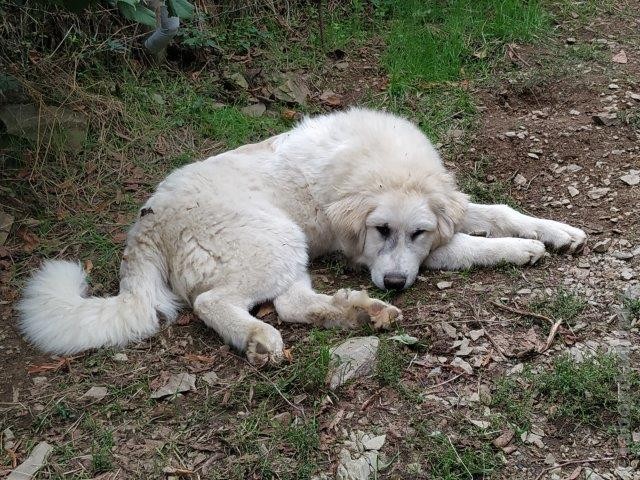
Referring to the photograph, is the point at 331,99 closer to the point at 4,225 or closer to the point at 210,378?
the point at 4,225

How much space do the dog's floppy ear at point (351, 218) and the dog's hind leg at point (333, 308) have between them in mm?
455

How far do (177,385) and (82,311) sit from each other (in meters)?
0.72

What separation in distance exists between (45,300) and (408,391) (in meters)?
2.02

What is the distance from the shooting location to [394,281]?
426 centimetres

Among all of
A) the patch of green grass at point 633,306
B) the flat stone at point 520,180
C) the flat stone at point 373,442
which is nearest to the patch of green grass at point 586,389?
the patch of green grass at point 633,306

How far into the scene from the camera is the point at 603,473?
289 cm

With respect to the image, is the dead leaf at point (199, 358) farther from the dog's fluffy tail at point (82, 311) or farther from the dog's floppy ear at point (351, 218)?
the dog's floppy ear at point (351, 218)

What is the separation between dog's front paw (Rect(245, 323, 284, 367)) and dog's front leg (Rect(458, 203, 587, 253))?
1.51 m

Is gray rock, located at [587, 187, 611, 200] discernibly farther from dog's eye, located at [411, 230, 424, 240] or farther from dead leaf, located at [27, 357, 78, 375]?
dead leaf, located at [27, 357, 78, 375]

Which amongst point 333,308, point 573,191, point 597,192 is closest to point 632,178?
point 597,192

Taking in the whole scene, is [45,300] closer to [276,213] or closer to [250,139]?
[276,213]

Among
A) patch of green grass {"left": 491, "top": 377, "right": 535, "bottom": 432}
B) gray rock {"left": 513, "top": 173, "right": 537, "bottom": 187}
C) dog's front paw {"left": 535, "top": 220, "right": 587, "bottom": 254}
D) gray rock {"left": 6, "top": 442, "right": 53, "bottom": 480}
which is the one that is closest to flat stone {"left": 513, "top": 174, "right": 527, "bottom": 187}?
gray rock {"left": 513, "top": 173, "right": 537, "bottom": 187}

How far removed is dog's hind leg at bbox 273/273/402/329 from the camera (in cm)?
387

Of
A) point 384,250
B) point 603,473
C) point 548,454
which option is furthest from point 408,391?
point 384,250
